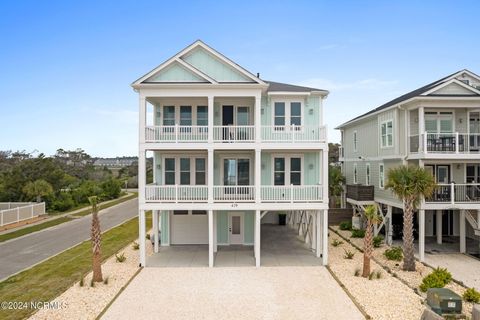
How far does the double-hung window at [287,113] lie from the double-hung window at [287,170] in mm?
2067

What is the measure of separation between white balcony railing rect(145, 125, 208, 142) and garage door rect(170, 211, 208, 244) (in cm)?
514

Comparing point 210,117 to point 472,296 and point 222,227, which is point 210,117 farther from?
point 472,296

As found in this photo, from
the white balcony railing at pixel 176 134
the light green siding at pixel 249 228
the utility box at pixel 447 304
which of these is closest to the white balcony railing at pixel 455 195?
the utility box at pixel 447 304

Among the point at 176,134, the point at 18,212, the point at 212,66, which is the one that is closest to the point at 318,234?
the point at 176,134

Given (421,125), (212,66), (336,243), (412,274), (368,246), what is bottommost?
(412,274)

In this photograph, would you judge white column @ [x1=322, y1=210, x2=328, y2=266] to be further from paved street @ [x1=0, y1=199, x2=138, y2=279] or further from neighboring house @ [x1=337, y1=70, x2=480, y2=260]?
paved street @ [x1=0, y1=199, x2=138, y2=279]

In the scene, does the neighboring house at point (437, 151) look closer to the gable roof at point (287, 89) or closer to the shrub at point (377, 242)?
the shrub at point (377, 242)

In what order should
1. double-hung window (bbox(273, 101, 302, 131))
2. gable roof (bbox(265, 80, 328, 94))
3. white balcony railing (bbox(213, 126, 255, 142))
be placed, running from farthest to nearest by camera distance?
double-hung window (bbox(273, 101, 302, 131)) → gable roof (bbox(265, 80, 328, 94)) → white balcony railing (bbox(213, 126, 255, 142))

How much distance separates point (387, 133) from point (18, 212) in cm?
3056

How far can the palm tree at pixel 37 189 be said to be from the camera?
36344mm

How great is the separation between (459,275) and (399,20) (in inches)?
638

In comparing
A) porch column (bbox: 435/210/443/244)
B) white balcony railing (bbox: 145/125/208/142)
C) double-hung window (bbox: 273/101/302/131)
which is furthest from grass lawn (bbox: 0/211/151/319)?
porch column (bbox: 435/210/443/244)

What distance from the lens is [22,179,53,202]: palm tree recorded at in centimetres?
3634

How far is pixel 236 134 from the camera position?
1808 cm
